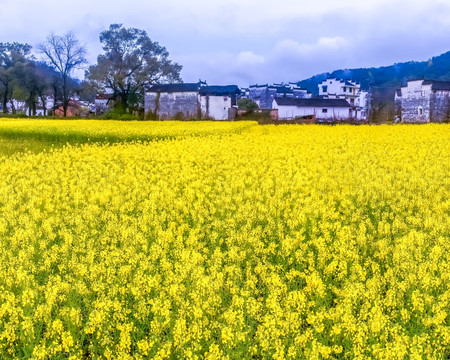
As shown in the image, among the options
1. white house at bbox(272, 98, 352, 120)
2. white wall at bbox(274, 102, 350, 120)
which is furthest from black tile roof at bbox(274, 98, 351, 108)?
white wall at bbox(274, 102, 350, 120)

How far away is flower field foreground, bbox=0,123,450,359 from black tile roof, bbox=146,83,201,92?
4856 cm

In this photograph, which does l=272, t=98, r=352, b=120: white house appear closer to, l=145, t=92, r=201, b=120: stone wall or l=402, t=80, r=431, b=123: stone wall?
l=402, t=80, r=431, b=123: stone wall

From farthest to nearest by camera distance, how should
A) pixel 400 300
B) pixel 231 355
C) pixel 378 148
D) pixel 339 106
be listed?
pixel 339 106, pixel 378 148, pixel 400 300, pixel 231 355

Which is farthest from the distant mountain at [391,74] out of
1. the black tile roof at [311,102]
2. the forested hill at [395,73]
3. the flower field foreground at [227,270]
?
the flower field foreground at [227,270]

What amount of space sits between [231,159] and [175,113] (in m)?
46.2

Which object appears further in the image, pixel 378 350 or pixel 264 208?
pixel 264 208

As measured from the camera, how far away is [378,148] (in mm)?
21000

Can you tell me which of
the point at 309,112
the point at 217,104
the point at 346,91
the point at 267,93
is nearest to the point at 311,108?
the point at 309,112

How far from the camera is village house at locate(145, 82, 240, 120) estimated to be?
61406 mm

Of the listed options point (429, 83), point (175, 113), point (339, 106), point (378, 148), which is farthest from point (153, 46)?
point (378, 148)

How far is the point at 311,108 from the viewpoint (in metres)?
74.1

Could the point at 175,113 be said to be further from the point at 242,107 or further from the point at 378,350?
the point at 378,350

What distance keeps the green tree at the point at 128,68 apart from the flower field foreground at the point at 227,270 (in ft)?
174

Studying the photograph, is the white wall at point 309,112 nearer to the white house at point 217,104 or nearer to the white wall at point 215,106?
the white house at point 217,104
